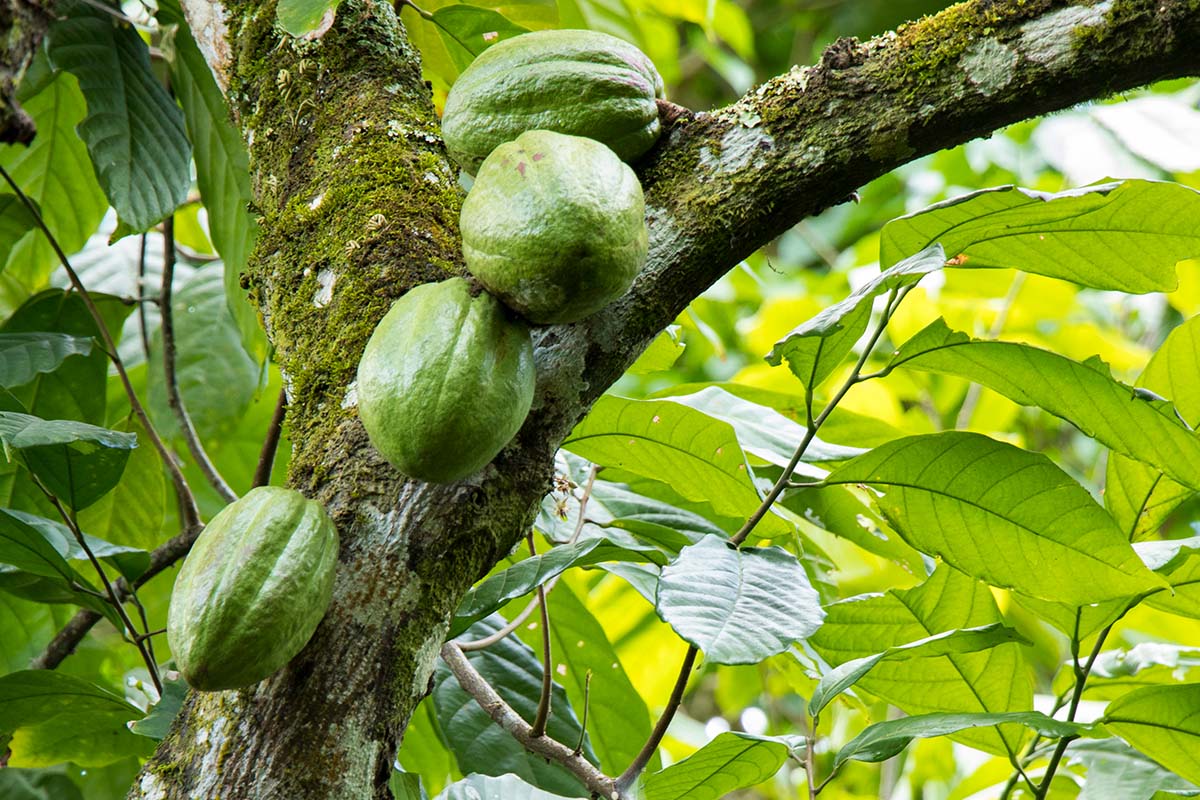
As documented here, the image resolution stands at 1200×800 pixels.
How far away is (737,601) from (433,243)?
396mm

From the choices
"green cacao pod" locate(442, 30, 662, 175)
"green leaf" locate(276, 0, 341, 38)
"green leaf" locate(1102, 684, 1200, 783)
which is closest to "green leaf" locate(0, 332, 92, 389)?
"green leaf" locate(276, 0, 341, 38)

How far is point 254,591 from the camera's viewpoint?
0.70 metres

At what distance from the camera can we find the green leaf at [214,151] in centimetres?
148

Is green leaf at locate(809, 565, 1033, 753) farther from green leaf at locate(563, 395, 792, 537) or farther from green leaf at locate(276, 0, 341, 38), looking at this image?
green leaf at locate(276, 0, 341, 38)

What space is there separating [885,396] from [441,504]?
5.74 ft

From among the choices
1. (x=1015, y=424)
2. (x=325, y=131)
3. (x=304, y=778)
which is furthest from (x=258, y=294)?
(x=1015, y=424)

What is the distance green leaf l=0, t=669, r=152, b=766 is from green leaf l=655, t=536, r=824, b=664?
0.68 metres

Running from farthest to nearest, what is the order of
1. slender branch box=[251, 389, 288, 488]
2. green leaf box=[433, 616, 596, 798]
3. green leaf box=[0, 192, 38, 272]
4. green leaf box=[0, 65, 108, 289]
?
green leaf box=[0, 65, 108, 289] → green leaf box=[0, 192, 38, 272] → slender branch box=[251, 389, 288, 488] → green leaf box=[433, 616, 596, 798]

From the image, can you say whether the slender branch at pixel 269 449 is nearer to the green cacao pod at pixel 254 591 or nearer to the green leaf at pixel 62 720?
the green leaf at pixel 62 720

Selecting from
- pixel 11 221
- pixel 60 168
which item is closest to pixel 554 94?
pixel 11 221

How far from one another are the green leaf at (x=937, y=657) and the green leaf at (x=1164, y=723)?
4.1 inches

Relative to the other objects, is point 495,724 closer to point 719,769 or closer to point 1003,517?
point 719,769

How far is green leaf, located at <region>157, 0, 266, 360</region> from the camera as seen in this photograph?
4.84 ft

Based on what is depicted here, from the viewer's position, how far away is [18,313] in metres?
1.47
